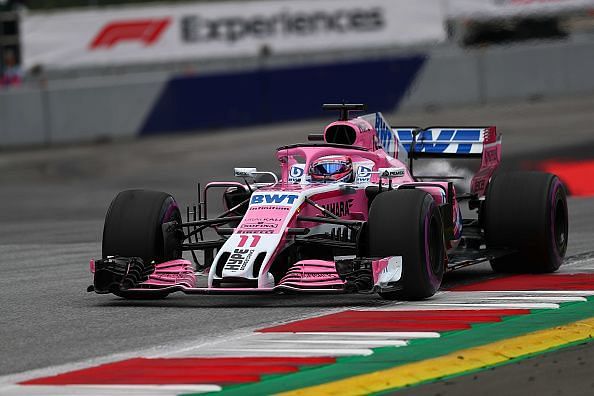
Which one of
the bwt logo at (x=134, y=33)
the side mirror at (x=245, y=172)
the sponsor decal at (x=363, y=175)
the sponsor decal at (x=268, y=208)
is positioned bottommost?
the sponsor decal at (x=268, y=208)

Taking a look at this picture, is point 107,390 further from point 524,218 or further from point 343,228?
point 524,218

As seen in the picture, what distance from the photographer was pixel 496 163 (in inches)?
538

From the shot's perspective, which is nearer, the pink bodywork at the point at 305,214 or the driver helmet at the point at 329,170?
the pink bodywork at the point at 305,214

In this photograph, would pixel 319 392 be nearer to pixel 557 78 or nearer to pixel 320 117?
pixel 320 117

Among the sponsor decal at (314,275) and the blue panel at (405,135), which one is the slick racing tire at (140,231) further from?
the blue panel at (405,135)

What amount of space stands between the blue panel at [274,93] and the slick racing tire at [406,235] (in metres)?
19.7

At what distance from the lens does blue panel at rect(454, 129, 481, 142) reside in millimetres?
13398

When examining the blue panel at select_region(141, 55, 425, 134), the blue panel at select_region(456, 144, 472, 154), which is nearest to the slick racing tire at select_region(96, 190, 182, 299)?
the blue panel at select_region(456, 144, 472, 154)

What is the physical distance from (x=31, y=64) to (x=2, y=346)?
28.4 metres

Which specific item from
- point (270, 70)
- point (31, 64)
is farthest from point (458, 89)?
point (31, 64)

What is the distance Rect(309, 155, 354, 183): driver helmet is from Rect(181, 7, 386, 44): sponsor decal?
2494 cm

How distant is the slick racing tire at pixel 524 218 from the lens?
40.2ft

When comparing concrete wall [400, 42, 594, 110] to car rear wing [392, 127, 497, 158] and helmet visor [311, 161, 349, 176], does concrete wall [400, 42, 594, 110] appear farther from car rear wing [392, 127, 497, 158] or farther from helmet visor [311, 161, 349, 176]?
helmet visor [311, 161, 349, 176]

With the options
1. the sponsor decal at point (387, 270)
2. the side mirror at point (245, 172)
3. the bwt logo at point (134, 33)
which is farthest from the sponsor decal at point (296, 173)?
the bwt logo at point (134, 33)
